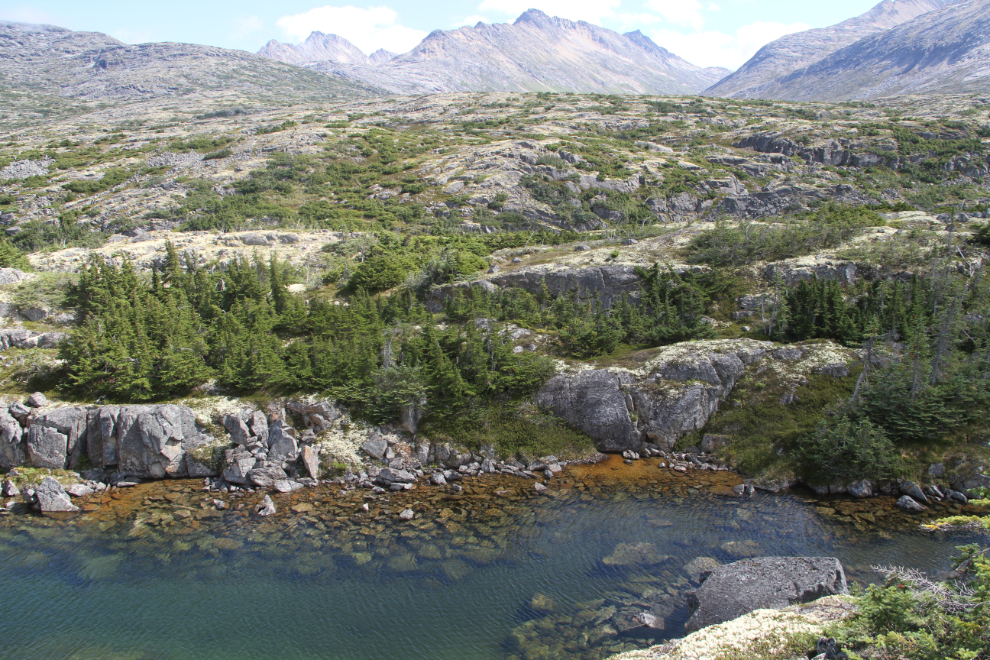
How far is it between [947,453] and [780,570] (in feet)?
62.6

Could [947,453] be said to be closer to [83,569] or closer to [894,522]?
[894,522]

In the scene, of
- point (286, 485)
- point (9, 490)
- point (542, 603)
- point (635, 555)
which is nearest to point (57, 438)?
point (9, 490)

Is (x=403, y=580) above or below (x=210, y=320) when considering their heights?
below

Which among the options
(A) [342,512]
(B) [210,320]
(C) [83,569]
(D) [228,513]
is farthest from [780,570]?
(B) [210,320]

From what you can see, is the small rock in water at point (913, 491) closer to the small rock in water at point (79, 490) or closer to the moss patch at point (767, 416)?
the moss patch at point (767, 416)

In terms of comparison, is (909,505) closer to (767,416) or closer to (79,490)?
(767,416)

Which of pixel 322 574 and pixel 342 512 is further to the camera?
pixel 342 512

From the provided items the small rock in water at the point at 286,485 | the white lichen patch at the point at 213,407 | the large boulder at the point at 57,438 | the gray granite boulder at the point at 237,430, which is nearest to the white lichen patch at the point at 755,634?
the small rock in water at the point at 286,485

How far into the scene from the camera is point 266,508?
33656 millimetres

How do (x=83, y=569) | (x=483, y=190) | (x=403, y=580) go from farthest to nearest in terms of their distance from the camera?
1. (x=483, y=190)
2. (x=83, y=569)
3. (x=403, y=580)

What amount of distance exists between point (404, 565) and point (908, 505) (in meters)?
29.4

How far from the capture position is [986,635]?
13602 millimetres

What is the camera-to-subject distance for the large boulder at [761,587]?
21.1 metres

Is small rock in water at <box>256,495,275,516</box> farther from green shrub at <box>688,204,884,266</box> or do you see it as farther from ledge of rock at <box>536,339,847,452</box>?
green shrub at <box>688,204,884,266</box>
